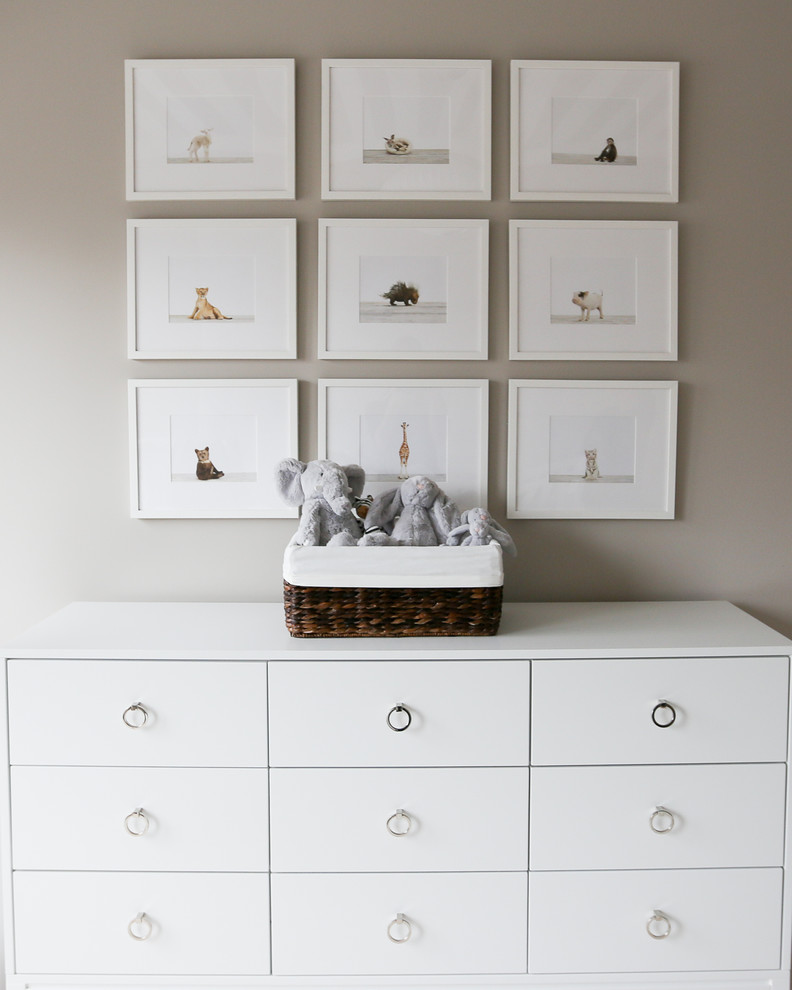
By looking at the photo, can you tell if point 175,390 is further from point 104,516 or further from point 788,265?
point 788,265

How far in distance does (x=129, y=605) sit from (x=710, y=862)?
1320mm

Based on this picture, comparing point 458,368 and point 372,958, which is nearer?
point 372,958

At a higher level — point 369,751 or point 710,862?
point 369,751

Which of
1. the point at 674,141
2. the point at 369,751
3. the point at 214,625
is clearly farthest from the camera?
the point at 674,141

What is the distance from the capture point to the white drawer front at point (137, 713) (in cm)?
151

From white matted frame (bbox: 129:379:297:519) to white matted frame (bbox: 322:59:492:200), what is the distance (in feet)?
1.63

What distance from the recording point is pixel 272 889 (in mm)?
1534

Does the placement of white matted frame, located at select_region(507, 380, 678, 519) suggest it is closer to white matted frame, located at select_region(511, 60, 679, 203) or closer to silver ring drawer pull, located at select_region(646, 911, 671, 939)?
white matted frame, located at select_region(511, 60, 679, 203)

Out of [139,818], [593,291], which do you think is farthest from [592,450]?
[139,818]

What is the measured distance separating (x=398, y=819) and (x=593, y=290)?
1209 mm

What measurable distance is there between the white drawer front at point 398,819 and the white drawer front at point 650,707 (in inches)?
4.8

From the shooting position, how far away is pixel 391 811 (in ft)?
5.00

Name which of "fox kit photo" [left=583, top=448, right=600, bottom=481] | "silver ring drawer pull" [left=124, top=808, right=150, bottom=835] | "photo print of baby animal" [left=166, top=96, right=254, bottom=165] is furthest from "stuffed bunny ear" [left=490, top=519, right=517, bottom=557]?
"photo print of baby animal" [left=166, top=96, right=254, bottom=165]

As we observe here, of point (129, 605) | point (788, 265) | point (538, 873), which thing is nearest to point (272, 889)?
point (538, 873)
